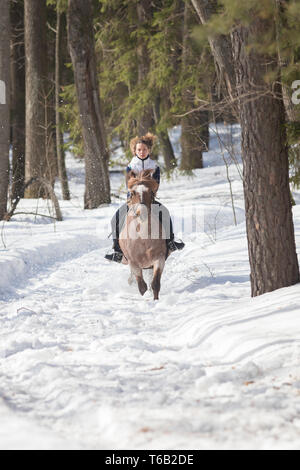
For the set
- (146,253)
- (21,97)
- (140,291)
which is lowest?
(140,291)

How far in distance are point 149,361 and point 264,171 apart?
256 cm

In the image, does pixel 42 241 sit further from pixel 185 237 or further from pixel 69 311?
pixel 69 311

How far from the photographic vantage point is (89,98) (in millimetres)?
16688

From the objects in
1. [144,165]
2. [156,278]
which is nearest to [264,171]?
[156,278]

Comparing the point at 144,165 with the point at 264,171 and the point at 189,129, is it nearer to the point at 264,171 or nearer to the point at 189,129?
the point at 264,171

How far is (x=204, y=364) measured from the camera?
14.4 feet

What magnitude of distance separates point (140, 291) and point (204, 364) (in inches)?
142

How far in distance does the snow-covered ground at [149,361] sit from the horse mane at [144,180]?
1575mm

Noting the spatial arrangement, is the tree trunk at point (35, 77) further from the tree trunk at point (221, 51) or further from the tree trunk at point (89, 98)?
the tree trunk at point (221, 51)

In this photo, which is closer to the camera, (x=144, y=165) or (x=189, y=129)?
(x=144, y=165)

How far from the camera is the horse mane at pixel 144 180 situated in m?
7.60

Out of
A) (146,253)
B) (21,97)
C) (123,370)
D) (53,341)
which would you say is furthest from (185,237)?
(21,97)

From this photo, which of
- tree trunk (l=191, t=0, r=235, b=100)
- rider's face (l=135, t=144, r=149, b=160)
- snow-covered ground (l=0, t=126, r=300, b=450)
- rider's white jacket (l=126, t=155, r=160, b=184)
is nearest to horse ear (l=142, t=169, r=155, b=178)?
rider's white jacket (l=126, t=155, r=160, b=184)

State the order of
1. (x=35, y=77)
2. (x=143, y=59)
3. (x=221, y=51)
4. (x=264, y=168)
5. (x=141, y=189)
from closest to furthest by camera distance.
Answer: (x=264, y=168)
(x=141, y=189)
(x=221, y=51)
(x=35, y=77)
(x=143, y=59)
